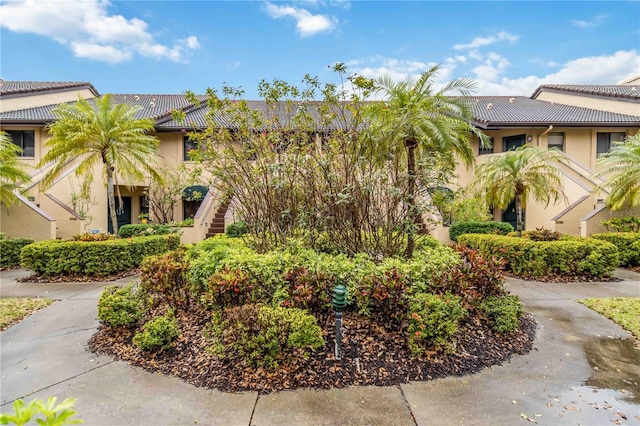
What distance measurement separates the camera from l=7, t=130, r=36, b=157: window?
16.2 m

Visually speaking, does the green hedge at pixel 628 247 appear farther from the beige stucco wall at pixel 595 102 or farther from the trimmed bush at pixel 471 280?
the beige stucco wall at pixel 595 102

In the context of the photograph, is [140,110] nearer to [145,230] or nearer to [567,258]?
[145,230]

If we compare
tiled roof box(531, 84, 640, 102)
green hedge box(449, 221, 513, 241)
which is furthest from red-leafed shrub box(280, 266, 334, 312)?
tiled roof box(531, 84, 640, 102)

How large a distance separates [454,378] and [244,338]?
90.2 inches

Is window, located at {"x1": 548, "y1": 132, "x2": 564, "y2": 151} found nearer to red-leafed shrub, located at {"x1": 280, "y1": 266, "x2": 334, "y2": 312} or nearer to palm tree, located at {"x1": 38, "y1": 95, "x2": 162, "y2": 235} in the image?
red-leafed shrub, located at {"x1": 280, "y1": 266, "x2": 334, "y2": 312}

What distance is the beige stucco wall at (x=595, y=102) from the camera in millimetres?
17031

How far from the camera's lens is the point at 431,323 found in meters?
3.67

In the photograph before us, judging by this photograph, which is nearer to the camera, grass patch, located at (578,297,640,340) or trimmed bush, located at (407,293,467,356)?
trimmed bush, located at (407,293,467,356)

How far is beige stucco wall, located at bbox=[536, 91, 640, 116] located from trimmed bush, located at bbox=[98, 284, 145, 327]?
77.2 ft

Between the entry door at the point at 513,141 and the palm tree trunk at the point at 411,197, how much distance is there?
14.2 metres

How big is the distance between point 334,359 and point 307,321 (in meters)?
0.56

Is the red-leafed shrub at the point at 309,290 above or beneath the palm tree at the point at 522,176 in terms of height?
beneath

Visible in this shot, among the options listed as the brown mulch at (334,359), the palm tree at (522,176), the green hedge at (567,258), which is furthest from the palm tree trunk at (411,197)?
the palm tree at (522,176)

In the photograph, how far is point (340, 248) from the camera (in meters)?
5.73
